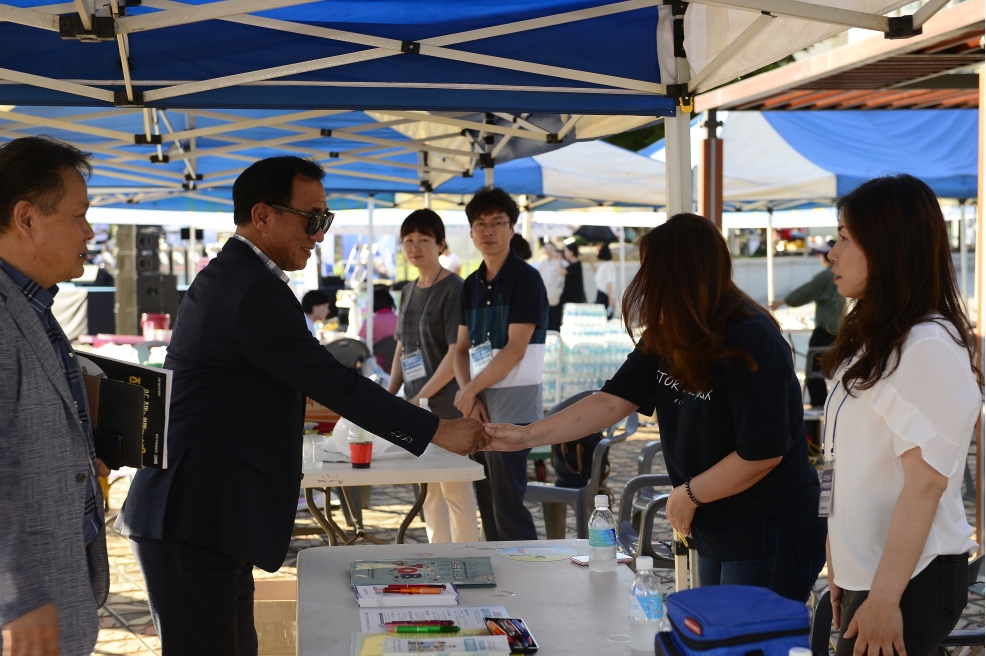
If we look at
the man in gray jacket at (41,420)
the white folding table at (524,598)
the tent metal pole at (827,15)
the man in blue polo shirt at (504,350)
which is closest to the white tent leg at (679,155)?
the tent metal pole at (827,15)

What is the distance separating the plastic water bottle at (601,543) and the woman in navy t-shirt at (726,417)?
155 mm

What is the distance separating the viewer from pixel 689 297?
6.93ft

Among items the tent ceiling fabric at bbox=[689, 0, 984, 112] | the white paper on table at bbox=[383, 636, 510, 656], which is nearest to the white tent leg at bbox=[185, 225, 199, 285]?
the tent ceiling fabric at bbox=[689, 0, 984, 112]

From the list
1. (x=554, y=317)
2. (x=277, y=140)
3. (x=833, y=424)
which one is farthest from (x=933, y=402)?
(x=554, y=317)

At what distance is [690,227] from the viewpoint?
2.15m

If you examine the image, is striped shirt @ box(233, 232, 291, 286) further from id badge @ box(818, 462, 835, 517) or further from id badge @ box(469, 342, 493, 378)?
id badge @ box(469, 342, 493, 378)

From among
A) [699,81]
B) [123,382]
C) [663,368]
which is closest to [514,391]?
[699,81]

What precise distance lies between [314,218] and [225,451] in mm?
616

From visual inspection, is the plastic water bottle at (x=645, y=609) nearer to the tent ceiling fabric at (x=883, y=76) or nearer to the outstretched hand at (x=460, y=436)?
the outstretched hand at (x=460, y=436)

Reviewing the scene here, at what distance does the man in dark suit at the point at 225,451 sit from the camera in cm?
218

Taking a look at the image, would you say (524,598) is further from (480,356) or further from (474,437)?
(480,356)

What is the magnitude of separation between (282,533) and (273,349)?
0.43 metres

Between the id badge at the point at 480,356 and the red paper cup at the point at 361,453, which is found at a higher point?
the id badge at the point at 480,356

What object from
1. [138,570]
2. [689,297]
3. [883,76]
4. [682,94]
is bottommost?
[138,570]
